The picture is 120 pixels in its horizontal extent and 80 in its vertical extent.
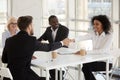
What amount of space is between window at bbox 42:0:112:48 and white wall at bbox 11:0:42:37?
450 mm

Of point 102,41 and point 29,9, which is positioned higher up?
point 29,9

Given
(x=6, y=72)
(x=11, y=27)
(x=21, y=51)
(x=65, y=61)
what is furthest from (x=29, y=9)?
(x=6, y=72)

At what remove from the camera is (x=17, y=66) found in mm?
3268

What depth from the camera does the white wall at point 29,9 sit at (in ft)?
22.7

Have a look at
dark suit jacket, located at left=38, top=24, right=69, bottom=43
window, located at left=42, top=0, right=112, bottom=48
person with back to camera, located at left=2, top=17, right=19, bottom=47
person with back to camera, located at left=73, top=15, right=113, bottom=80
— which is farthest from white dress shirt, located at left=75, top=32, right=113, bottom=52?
window, located at left=42, top=0, right=112, bottom=48

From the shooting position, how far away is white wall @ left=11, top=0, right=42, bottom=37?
6.92 m

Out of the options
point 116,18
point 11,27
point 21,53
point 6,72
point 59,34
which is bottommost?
point 6,72

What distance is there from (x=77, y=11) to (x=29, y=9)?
3.88 ft

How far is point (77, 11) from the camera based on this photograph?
7.05 metres

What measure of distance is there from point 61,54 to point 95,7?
2.81 metres

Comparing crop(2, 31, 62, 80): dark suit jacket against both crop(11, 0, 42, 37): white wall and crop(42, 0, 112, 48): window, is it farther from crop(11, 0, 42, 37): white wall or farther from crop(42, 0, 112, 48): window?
crop(11, 0, 42, 37): white wall

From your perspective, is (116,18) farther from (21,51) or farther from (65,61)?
(21,51)

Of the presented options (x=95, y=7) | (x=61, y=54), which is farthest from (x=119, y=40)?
(x=61, y=54)

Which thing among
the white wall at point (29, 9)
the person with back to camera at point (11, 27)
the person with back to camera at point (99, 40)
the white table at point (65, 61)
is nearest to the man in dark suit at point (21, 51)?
the white table at point (65, 61)
